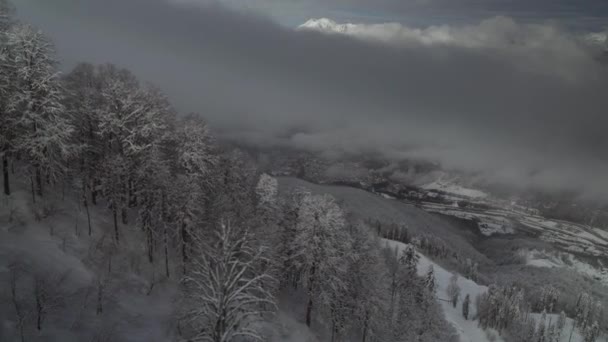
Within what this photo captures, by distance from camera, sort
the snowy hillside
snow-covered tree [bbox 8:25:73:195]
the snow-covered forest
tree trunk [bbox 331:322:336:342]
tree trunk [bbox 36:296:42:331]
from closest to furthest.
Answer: tree trunk [bbox 36:296:42:331] → the snow-covered forest → snow-covered tree [bbox 8:25:73:195] → tree trunk [bbox 331:322:336:342] → the snowy hillside

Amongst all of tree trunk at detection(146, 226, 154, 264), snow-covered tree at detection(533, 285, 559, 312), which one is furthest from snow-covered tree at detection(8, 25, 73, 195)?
snow-covered tree at detection(533, 285, 559, 312)

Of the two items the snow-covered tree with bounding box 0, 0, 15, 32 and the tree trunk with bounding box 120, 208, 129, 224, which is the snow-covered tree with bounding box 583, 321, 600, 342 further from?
the snow-covered tree with bounding box 0, 0, 15, 32

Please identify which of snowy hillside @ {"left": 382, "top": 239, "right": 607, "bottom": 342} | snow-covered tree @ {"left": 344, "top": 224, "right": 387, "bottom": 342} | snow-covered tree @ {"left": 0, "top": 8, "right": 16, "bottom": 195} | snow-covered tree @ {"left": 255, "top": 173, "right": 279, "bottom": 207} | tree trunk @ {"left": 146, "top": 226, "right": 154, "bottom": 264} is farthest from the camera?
snowy hillside @ {"left": 382, "top": 239, "right": 607, "bottom": 342}

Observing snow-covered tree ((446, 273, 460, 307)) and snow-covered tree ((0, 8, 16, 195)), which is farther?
snow-covered tree ((446, 273, 460, 307))

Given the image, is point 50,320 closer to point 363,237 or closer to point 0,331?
point 0,331

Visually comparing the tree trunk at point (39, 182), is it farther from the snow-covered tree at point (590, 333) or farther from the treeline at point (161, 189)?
the snow-covered tree at point (590, 333)

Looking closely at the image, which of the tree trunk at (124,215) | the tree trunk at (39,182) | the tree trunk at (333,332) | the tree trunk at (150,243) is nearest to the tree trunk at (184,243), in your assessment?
the tree trunk at (150,243)
